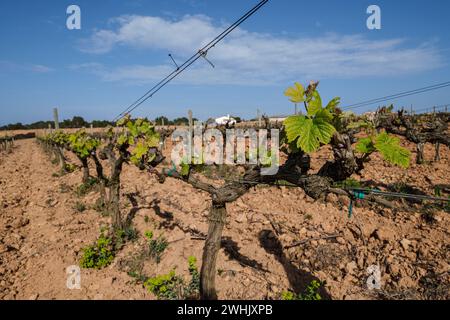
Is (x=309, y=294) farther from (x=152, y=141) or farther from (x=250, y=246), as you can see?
(x=152, y=141)

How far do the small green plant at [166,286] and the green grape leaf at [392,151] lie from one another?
2.64 m

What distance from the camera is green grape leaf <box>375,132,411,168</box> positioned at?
1.97 metres

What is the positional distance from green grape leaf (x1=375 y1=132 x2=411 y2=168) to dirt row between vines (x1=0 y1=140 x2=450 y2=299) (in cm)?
228

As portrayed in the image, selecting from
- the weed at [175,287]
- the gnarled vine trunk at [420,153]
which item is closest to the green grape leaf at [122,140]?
the weed at [175,287]

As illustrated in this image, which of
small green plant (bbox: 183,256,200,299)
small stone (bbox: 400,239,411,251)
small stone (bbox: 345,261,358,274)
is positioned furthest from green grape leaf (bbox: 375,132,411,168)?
small stone (bbox: 400,239,411,251)

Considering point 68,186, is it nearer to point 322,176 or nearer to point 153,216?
point 153,216

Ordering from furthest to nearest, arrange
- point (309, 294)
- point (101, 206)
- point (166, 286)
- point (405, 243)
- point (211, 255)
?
point (101, 206) → point (405, 243) → point (166, 286) → point (309, 294) → point (211, 255)

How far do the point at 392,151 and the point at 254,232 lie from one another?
3.41 meters

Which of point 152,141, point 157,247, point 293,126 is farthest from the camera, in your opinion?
point 152,141

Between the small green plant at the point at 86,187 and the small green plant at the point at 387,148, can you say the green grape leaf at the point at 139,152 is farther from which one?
the small green plant at the point at 86,187

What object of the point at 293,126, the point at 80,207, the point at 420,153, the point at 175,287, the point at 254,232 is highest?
the point at 293,126

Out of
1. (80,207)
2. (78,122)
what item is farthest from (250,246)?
(78,122)

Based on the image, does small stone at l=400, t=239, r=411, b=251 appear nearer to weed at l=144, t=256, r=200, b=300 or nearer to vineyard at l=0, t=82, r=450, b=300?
vineyard at l=0, t=82, r=450, b=300

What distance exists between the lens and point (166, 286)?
3.56m
